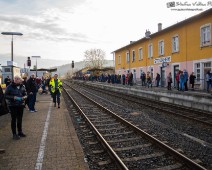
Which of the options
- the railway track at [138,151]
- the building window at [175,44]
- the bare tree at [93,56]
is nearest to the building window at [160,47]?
the building window at [175,44]

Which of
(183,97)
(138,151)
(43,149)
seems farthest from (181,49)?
(43,149)

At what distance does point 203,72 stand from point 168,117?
13.1 meters

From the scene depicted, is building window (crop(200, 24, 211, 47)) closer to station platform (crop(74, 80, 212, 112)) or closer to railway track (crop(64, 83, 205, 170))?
station platform (crop(74, 80, 212, 112))

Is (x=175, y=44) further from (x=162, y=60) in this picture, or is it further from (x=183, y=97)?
(x=183, y=97)

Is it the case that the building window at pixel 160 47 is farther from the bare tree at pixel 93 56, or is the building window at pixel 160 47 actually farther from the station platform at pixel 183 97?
the bare tree at pixel 93 56

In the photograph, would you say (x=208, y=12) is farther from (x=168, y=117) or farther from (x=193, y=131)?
(x=193, y=131)

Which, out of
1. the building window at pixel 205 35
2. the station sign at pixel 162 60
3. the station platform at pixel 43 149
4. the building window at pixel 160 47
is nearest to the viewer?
the station platform at pixel 43 149

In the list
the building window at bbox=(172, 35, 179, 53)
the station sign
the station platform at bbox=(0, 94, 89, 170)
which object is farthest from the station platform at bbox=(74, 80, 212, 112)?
the station platform at bbox=(0, 94, 89, 170)

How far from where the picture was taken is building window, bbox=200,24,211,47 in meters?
22.2

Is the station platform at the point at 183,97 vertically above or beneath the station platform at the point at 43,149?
above

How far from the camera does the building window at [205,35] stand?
22.2 metres

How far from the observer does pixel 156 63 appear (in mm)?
32031

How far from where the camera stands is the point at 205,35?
75.4 ft

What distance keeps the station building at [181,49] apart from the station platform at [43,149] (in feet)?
48.3
